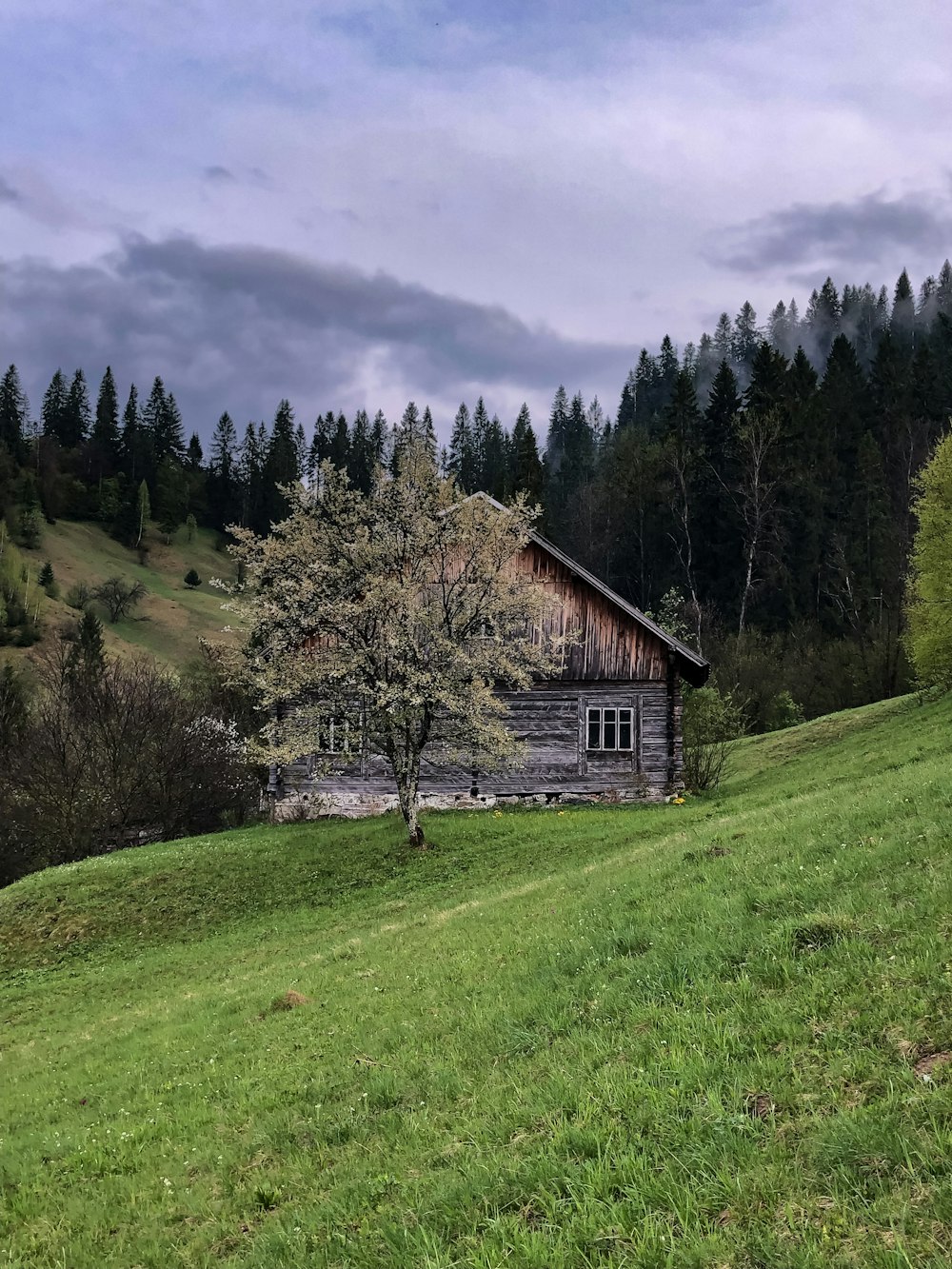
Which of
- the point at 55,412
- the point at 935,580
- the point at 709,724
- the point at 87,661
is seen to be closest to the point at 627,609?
the point at 935,580

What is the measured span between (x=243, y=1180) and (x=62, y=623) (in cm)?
9665

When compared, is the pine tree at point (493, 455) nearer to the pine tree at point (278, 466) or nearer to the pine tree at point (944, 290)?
the pine tree at point (278, 466)

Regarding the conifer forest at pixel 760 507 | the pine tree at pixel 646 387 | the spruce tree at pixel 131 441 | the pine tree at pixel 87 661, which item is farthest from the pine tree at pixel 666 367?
the pine tree at pixel 87 661

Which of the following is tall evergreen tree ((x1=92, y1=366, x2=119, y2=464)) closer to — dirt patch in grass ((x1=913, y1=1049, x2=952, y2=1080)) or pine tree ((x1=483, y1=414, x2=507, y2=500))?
pine tree ((x1=483, y1=414, x2=507, y2=500))

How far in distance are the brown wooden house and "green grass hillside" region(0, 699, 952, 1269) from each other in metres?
15.9

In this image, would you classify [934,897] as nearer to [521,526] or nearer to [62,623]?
[521,526]

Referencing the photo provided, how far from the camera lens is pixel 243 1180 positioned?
23.3 feet

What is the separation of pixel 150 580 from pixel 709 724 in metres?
94.7

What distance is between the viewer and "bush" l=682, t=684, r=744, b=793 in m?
38.5

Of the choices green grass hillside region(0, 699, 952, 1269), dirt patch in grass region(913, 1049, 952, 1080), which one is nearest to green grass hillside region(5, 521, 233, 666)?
green grass hillside region(0, 699, 952, 1269)

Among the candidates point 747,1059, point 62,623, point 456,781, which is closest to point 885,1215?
point 747,1059

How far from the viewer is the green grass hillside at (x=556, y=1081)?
473 cm

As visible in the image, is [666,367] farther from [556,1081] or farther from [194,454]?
[556,1081]

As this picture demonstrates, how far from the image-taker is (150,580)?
118875 mm
